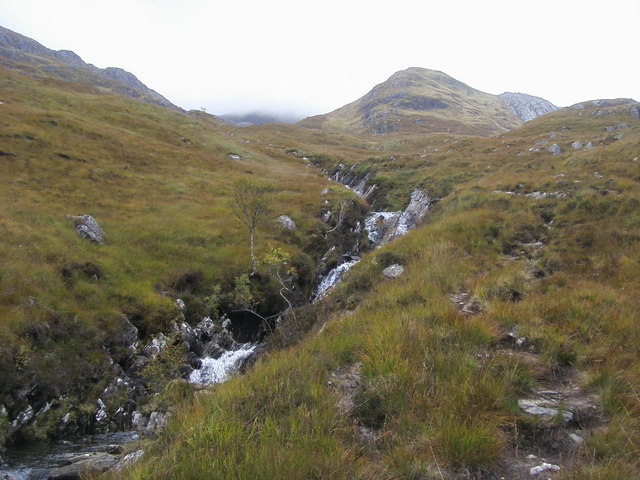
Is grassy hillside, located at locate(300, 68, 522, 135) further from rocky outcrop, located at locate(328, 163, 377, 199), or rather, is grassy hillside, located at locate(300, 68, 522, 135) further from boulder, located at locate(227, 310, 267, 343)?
boulder, located at locate(227, 310, 267, 343)

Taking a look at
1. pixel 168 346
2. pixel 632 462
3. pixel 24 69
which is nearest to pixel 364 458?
pixel 632 462

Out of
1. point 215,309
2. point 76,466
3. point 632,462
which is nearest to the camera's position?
point 632,462

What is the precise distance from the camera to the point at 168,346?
13.3 m

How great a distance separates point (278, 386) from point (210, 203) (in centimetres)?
2813

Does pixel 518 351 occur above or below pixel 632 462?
below

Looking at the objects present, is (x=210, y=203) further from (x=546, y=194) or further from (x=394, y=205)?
(x=546, y=194)

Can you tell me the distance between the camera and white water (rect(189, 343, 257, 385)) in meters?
13.7

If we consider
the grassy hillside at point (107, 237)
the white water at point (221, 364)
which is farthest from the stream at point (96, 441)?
the grassy hillside at point (107, 237)

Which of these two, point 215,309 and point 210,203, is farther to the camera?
point 210,203

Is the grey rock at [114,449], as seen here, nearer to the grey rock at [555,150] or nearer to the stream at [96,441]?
the stream at [96,441]

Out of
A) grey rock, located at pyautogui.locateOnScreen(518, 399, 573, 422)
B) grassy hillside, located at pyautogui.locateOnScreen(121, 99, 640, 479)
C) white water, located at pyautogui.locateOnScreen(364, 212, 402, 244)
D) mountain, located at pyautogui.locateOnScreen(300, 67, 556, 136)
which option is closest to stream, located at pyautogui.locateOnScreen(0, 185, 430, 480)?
white water, located at pyautogui.locateOnScreen(364, 212, 402, 244)

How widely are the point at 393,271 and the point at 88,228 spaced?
710 inches

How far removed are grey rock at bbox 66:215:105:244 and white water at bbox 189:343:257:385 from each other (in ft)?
34.3

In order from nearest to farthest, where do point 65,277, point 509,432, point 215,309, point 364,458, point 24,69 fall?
point 364,458
point 509,432
point 65,277
point 215,309
point 24,69
